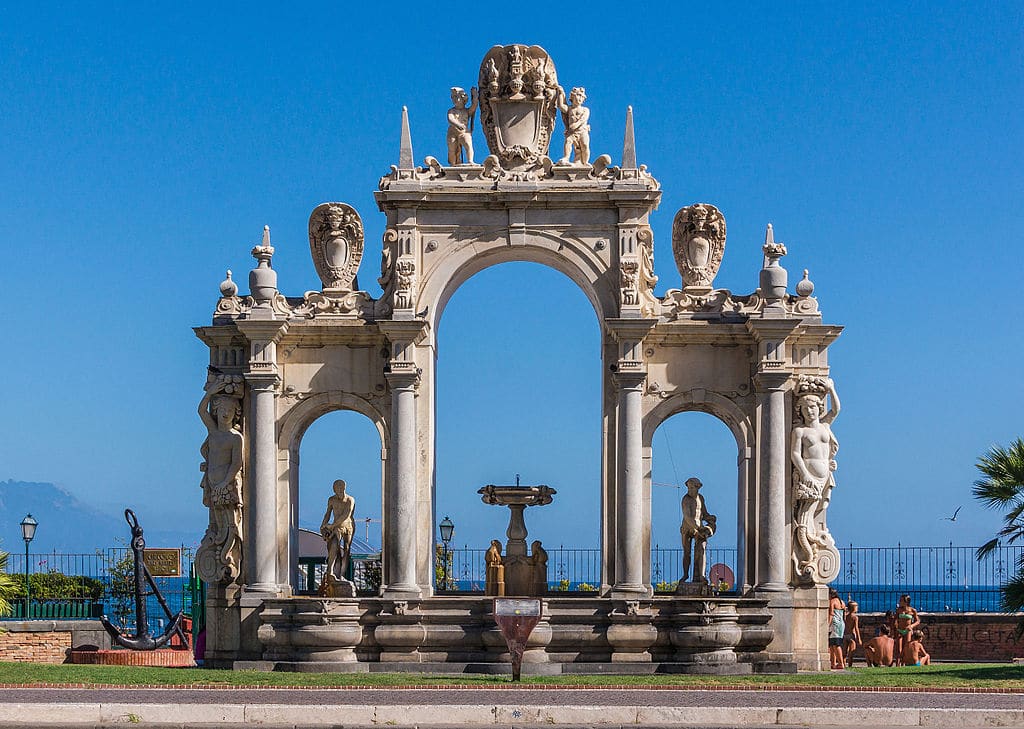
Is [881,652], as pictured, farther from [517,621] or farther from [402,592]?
[517,621]

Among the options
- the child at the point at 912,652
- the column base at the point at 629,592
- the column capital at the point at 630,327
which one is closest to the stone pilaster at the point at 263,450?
the column capital at the point at 630,327

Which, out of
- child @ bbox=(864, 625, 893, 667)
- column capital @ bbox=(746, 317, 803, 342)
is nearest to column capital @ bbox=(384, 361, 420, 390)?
column capital @ bbox=(746, 317, 803, 342)

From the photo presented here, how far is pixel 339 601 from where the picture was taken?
3362cm

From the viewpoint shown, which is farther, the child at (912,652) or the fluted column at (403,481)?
the child at (912,652)

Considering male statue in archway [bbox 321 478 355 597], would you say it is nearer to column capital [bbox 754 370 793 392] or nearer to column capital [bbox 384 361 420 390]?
column capital [bbox 384 361 420 390]

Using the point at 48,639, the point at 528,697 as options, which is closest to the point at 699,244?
the point at 528,697

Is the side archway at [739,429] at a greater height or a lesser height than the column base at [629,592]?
greater

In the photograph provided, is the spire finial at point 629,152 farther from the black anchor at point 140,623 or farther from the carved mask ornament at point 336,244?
the black anchor at point 140,623

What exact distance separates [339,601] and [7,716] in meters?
11.0

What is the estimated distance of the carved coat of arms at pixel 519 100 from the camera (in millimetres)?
35625

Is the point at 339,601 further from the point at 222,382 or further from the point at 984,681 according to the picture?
the point at 984,681

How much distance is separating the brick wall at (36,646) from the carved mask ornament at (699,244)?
51.8 ft

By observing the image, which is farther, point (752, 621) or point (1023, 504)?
point (752, 621)

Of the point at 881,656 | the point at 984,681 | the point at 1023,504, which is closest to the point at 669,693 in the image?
the point at 984,681
